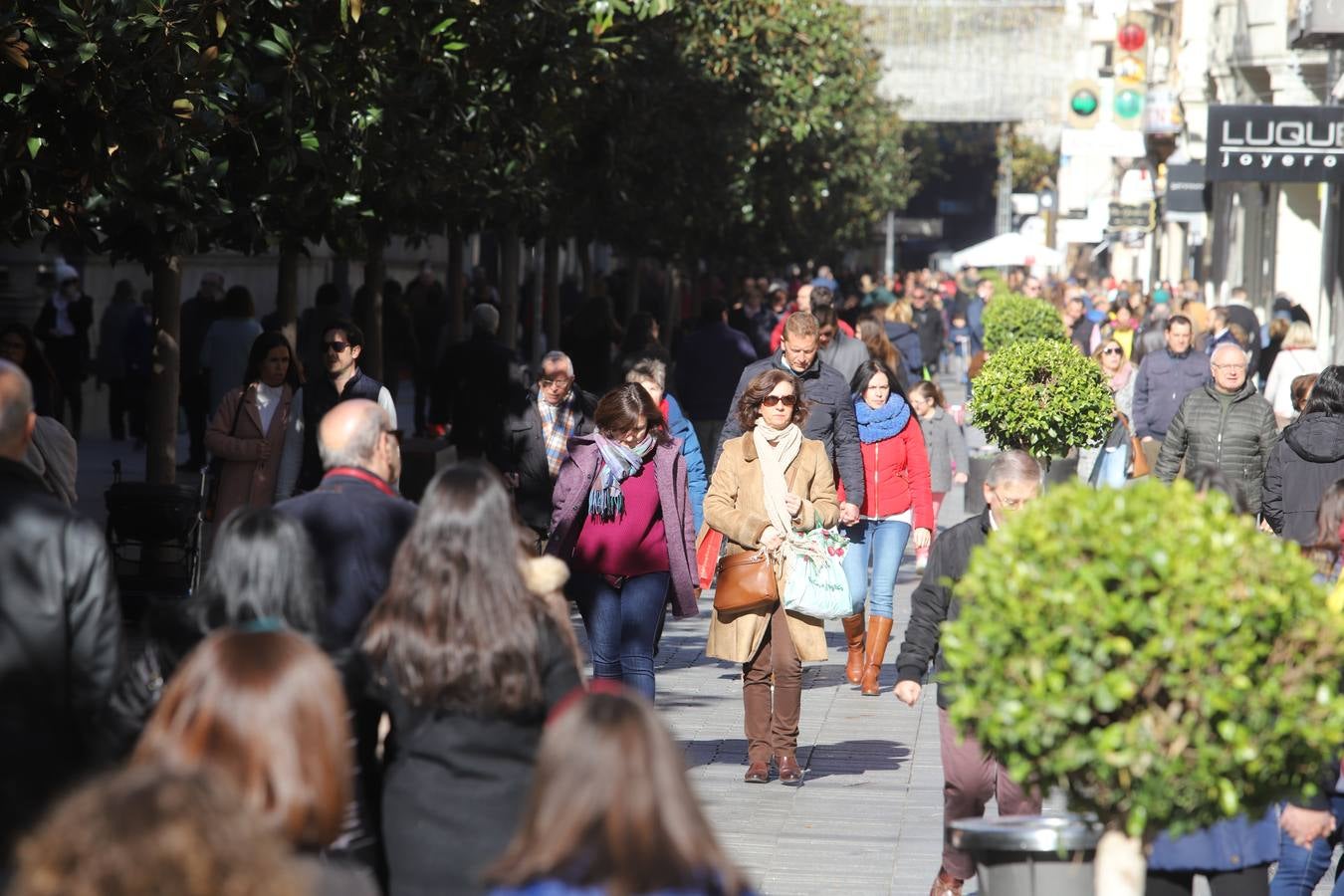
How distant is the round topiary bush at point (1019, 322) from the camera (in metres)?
22.8

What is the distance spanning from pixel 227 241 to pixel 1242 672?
909 cm

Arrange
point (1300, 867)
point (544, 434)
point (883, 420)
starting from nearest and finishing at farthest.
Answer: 1. point (1300, 867)
2. point (544, 434)
3. point (883, 420)

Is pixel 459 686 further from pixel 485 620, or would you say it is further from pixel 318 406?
pixel 318 406

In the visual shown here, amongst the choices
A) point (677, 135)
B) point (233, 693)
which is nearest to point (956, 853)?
point (233, 693)

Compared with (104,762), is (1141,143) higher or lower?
higher

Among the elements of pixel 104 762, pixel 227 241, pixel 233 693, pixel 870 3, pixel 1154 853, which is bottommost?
pixel 1154 853

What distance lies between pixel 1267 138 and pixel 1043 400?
10.3m

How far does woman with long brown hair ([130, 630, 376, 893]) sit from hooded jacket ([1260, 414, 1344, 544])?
7313 millimetres

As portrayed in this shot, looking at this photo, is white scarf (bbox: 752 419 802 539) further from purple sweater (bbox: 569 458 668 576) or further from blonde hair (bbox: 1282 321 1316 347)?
blonde hair (bbox: 1282 321 1316 347)

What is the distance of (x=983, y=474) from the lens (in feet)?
50.9

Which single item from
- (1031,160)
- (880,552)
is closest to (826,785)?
(880,552)

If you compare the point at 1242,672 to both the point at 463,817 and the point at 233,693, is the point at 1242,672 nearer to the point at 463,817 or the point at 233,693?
the point at 463,817

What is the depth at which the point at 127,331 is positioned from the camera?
21.5 metres

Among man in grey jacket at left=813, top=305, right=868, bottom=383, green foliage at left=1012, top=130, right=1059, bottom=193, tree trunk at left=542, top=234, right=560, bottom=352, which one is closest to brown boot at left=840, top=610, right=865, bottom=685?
man in grey jacket at left=813, top=305, right=868, bottom=383
